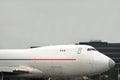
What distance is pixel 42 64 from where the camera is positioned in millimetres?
47844

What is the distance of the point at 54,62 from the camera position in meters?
47.1

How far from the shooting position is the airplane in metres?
45.8

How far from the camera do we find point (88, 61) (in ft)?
150

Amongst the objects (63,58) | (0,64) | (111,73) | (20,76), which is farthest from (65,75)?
(111,73)

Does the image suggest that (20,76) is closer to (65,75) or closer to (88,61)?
(65,75)

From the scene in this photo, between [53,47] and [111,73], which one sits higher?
[53,47]

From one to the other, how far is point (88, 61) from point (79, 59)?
39.7 inches

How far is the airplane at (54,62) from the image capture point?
150ft

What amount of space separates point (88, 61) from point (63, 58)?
2896mm

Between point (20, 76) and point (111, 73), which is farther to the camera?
point (111, 73)

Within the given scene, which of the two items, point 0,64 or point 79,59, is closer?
point 79,59

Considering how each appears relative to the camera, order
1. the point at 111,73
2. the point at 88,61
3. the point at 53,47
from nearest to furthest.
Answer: the point at 88,61 → the point at 53,47 → the point at 111,73

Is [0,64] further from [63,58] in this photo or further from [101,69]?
[101,69]

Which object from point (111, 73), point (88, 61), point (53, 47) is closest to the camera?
point (88, 61)
